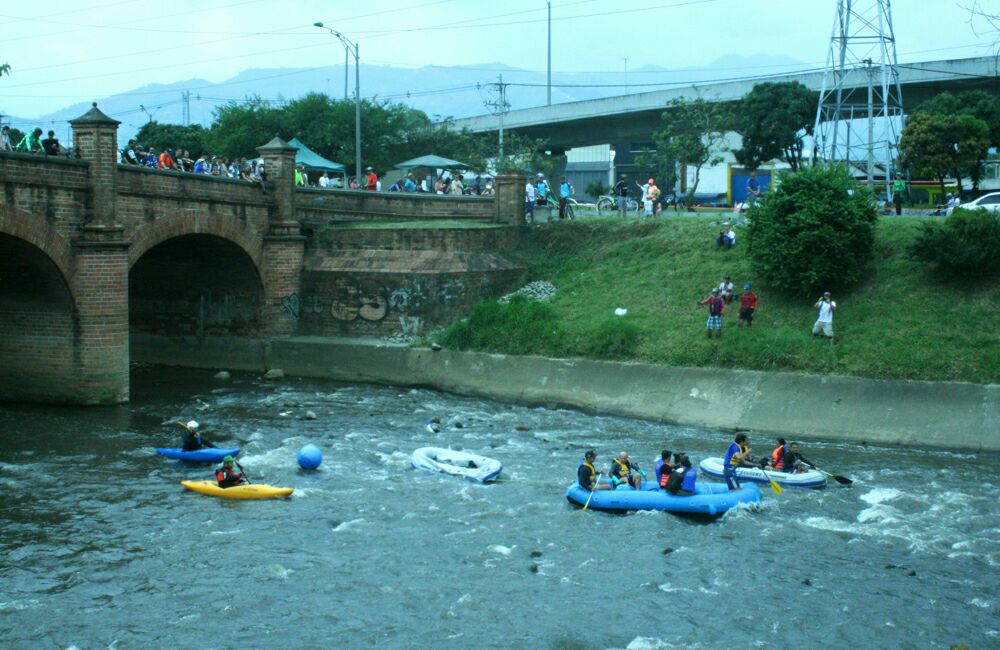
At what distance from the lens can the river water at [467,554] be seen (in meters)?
17.4

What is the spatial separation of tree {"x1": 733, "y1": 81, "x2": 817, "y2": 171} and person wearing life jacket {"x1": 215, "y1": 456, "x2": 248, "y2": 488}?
39147 mm

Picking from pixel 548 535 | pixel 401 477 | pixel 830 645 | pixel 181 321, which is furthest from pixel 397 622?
pixel 181 321

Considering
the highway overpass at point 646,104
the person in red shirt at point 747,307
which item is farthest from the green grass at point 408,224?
the highway overpass at point 646,104

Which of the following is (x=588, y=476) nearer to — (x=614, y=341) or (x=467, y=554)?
(x=467, y=554)

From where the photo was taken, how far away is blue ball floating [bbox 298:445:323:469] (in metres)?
26.1

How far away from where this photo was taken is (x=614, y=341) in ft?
116

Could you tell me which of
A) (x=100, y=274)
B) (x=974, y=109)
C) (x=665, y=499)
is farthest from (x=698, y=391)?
(x=974, y=109)

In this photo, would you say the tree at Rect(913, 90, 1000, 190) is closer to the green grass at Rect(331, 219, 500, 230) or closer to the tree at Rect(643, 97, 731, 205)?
the tree at Rect(643, 97, 731, 205)

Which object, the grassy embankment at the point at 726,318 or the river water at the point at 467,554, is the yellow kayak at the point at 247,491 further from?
the grassy embankment at the point at 726,318

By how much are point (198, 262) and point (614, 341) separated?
1700 centimetres

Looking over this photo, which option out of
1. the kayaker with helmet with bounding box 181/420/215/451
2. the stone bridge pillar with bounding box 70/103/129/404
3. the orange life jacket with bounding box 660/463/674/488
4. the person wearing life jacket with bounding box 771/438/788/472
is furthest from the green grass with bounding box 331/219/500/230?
the orange life jacket with bounding box 660/463/674/488

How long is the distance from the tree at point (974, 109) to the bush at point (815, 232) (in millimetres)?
16684

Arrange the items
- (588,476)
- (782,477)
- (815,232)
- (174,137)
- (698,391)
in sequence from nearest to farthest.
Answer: (588,476)
(782,477)
(698,391)
(815,232)
(174,137)

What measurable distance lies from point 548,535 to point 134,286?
2689 cm
